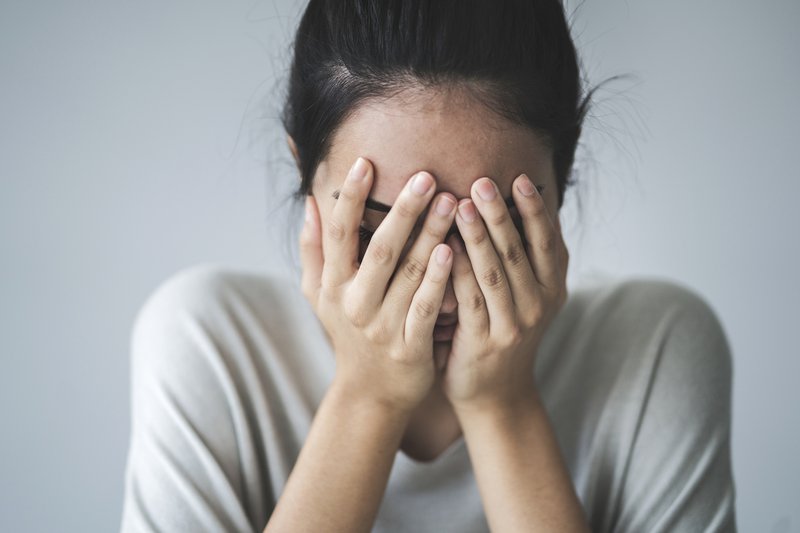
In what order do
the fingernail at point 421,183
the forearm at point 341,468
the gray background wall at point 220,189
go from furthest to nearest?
the gray background wall at point 220,189 < the forearm at point 341,468 < the fingernail at point 421,183

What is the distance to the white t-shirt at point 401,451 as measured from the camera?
2.84ft

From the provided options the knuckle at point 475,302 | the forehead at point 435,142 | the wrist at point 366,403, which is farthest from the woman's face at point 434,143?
the wrist at point 366,403

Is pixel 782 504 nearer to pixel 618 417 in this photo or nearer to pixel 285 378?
pixel 618 417

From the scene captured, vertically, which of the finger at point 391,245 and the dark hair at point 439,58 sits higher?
the dark hair at point 439,58

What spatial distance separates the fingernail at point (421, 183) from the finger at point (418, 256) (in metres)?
0.02

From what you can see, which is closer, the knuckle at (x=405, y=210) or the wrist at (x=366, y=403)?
the knuckle at (x=405, y=210)

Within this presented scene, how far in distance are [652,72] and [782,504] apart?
1.18m

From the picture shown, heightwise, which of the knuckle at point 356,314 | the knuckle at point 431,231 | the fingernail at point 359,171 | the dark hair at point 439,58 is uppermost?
the dark hair at point 439,58

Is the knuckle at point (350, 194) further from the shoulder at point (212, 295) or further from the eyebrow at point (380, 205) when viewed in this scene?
the shoulder at point (212, 295)

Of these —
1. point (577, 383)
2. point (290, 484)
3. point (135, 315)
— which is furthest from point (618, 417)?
point (135, 315)

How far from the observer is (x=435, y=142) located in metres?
0.71

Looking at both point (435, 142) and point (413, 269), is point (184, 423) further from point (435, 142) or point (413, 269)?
point (435, 142)

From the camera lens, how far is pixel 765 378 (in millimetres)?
1715

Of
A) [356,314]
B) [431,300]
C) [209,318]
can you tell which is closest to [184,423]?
[209,318]
